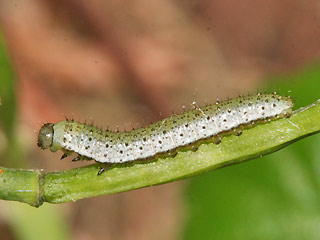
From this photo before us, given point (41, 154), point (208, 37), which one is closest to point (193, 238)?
point (41, 154)

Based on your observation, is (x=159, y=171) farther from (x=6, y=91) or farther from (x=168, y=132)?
(x=6, y=91)

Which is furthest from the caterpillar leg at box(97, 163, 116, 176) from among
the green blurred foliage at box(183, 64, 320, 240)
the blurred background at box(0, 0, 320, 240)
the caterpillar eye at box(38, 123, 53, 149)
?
the blurred background at box(0, 0, 320, 240)

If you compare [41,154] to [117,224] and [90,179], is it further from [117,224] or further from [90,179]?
[90,179]

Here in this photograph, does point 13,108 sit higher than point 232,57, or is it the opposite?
point 232,57

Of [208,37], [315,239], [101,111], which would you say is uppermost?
[208,37]

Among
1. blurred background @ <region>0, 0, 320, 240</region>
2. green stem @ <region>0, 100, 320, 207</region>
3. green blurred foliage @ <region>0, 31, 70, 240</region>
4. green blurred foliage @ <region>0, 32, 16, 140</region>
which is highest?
blurred background @ <region>0, 0, 320, 240</region>

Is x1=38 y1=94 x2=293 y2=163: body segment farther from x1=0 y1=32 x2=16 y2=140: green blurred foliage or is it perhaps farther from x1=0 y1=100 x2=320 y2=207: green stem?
x1=0 y1=32 x2=16 y2=140: green blurred foliage

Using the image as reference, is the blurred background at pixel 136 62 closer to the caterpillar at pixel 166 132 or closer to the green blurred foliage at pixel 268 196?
the green blurred foliage at pixel 268 196
